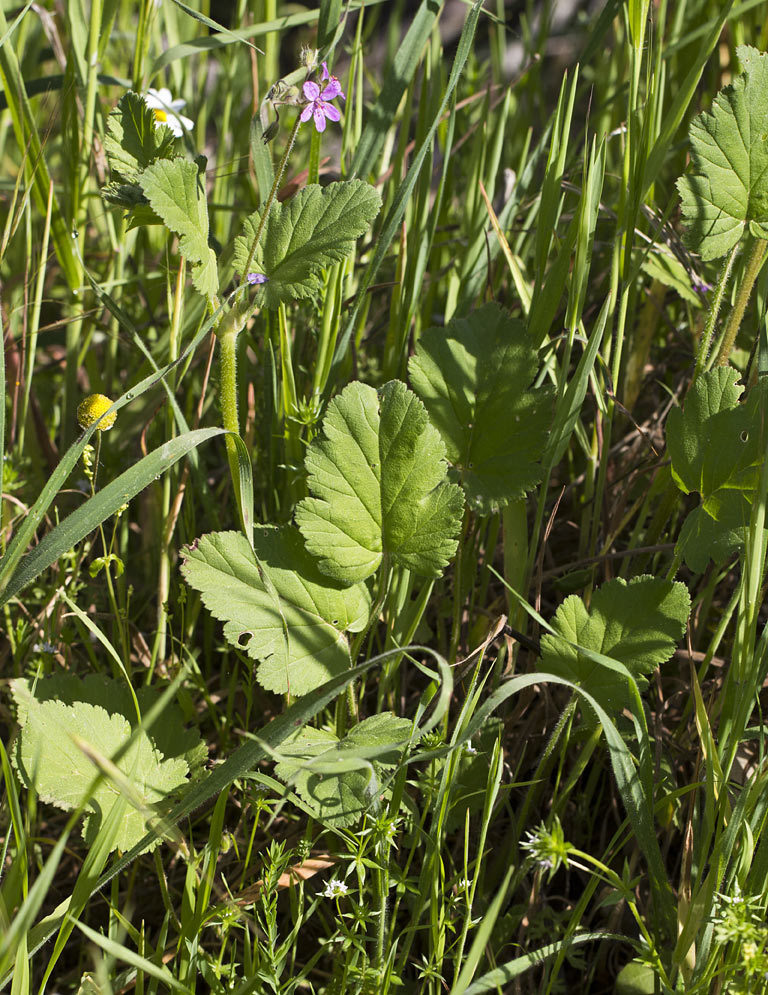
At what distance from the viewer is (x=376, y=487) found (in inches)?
46.5

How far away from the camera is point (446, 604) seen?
1532mm

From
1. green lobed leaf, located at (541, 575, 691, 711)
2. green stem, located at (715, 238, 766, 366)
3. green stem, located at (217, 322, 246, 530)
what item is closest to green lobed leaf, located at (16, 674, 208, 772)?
green stem, located at (217, 322, 246, 530)

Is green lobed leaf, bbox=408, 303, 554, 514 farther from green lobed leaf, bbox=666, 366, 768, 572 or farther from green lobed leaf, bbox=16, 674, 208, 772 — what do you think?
green lobed leaf, bbox=16, 674, 208, 772

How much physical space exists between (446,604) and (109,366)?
0.84m

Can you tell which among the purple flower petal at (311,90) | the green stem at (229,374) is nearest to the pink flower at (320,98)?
the purple flower petal at (311,90)

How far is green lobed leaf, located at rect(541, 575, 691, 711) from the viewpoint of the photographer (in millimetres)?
1144

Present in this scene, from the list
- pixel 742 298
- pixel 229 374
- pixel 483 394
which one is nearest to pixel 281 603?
pixel 229 374

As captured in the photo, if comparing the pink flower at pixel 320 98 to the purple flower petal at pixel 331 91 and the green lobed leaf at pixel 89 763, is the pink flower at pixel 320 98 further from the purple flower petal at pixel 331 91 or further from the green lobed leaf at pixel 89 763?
the green lobed leaf at pixel 89 763

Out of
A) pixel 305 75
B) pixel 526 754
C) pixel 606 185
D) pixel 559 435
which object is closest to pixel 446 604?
pixel 526 754

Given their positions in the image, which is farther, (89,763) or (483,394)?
(483,394)

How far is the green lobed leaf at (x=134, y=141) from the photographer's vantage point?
1117 mm

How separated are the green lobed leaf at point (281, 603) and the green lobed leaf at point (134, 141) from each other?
47 cm

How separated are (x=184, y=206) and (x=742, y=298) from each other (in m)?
0.78

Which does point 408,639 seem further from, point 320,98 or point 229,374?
point 320,98
